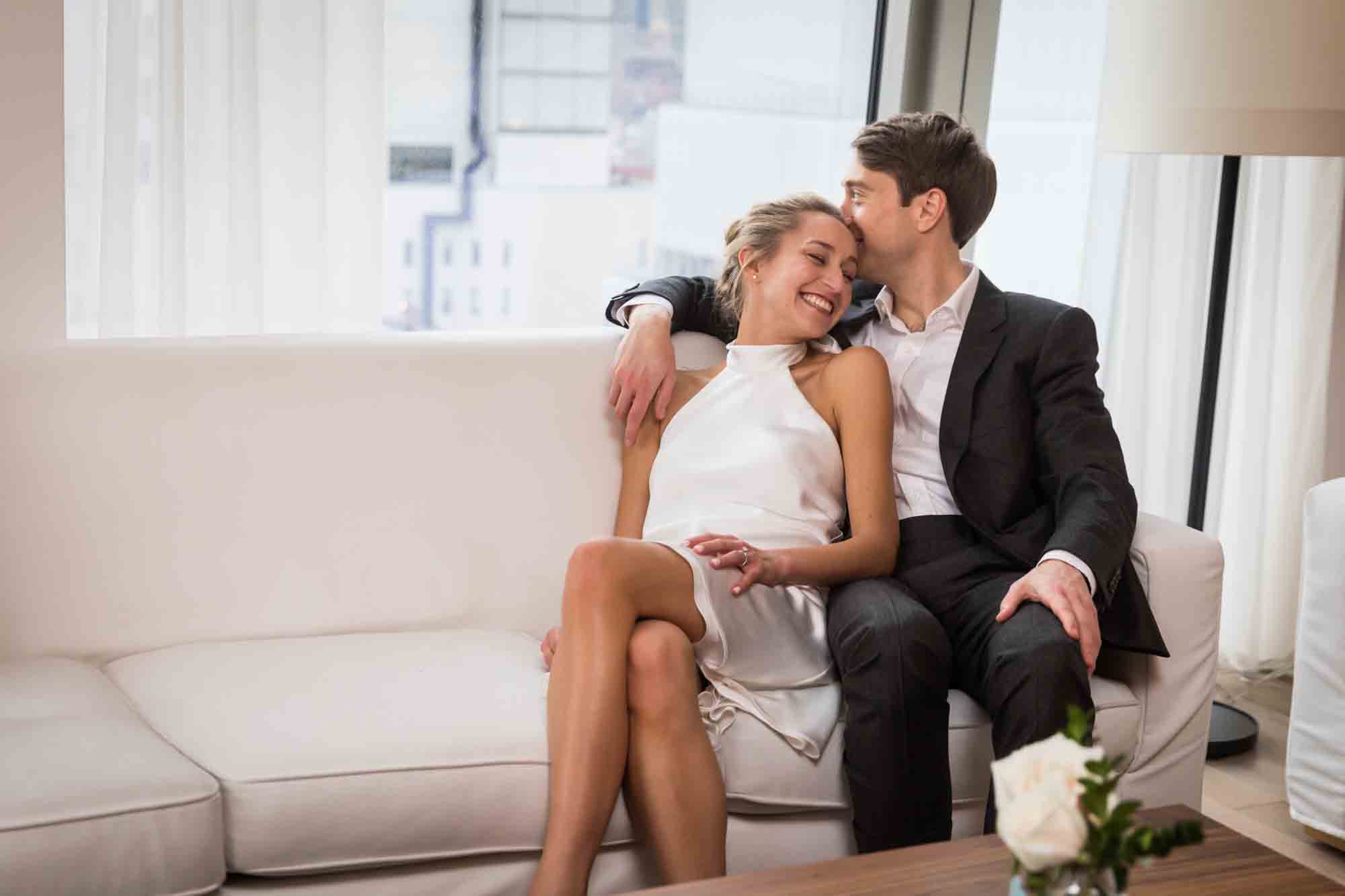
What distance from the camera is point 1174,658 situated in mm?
2113


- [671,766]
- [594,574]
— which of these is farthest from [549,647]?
[671,766]

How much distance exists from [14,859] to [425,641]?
734 millimetres

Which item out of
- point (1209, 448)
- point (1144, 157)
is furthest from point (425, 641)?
point (1144, 157)

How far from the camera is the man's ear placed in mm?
2375

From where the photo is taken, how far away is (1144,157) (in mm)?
3297

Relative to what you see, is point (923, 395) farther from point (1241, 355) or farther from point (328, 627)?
point (1241, 355)

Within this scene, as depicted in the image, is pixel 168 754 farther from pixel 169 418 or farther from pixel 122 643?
pixel 169 418

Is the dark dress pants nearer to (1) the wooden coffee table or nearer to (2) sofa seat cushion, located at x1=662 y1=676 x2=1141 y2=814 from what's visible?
(2) sofa seat cushion, located at x1=662 y1=676 x2=1141 y2=814

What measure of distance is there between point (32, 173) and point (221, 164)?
1.12 feet

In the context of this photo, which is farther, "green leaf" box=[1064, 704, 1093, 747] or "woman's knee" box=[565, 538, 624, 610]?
"woman's knee" box=[565, 538, 624, 610]

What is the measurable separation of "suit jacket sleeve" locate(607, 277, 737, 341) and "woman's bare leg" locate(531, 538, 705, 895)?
630 mm

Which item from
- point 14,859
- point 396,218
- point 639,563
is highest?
point 396,218

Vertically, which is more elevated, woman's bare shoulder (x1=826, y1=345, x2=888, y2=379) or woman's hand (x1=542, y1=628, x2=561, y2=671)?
woman's bare shoulder (x1=826, y1=345, x2=888, y2=379)

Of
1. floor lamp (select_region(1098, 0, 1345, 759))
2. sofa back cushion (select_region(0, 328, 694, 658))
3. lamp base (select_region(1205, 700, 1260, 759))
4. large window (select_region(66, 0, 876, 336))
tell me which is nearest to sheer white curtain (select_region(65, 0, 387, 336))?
large window (select_region(66, 0, 876, 336))
